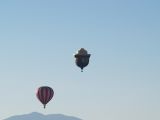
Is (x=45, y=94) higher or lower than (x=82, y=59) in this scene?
lower

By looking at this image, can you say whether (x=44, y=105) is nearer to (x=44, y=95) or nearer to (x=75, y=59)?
(x=44, y=95)

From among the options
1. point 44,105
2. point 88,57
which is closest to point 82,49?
point 88,57

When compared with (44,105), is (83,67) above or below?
above

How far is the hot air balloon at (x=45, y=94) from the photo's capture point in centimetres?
9825

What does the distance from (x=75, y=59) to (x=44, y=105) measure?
1498 cm

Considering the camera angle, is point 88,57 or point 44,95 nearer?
point 88,57

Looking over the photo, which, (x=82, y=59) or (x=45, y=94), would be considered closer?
(x=82, y=59)

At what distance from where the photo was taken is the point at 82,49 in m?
83.8

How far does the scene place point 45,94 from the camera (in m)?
100

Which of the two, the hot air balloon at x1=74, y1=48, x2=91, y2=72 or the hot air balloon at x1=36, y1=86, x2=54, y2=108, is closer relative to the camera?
the hot air balloon at x1=74, y1=48, x2=91, y2=72

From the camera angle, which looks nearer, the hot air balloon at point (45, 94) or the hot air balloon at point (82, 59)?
the hot air balloon at point (82, 59)

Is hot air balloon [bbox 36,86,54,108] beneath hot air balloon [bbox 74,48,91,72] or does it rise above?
beneath

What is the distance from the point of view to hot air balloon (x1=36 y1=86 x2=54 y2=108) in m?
98.2

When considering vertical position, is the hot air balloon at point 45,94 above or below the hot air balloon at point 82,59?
below
